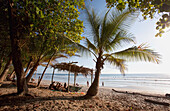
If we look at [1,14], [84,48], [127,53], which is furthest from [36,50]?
[127,53]

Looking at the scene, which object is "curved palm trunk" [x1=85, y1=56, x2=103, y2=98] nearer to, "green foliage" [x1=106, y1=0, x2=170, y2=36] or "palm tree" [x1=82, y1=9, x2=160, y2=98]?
"palm tree" [x1=82, y1=9, x2=160, y2=98]

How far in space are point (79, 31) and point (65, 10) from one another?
41.7 inches

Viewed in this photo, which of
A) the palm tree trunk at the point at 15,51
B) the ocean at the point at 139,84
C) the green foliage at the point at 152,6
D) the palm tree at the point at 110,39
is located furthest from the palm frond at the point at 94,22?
the ocean at the point at 139,84

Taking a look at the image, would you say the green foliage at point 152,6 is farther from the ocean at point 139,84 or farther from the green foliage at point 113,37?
the ocean at point 139,84

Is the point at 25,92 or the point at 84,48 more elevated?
the point at 84,48

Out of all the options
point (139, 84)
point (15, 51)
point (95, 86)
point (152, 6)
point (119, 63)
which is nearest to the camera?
point (152, 6)

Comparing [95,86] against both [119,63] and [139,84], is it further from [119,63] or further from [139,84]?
[139,84]

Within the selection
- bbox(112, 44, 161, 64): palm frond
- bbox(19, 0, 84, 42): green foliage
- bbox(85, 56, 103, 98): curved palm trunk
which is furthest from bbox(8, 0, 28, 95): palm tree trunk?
bbox(112, 44, 161, 64): palm frond

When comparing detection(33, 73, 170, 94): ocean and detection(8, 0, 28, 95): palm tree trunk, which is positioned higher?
detection(8, 0, 28, 95): palm tree trunk

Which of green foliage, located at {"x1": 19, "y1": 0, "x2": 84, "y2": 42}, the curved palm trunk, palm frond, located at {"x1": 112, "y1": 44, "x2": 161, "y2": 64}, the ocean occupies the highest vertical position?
green foliage, located at {"x1": 19, "y1": 0, "x2": 84, "y2": 42}

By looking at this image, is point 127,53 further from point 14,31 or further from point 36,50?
point 36,50

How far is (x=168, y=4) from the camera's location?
5.45 ft

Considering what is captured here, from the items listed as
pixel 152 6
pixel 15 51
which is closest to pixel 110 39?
pixel 152 6

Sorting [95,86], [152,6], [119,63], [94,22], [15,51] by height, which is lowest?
[95,86]
